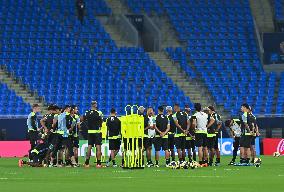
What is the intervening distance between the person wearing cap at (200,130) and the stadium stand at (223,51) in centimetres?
2011

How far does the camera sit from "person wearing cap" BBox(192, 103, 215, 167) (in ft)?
107

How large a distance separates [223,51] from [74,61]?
9.69m

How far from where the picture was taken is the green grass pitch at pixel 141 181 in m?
20.2

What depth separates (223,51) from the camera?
5844cm

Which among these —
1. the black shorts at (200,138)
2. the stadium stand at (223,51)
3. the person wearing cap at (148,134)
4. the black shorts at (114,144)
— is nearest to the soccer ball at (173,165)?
the black shorts at (200,138)

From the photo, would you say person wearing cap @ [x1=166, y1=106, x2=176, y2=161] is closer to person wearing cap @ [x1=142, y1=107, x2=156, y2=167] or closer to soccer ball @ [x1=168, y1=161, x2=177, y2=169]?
person wearing cap @ [x1=142, y1=107, x2=156, y2=167]

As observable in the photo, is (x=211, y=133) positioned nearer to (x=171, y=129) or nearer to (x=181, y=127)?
(x=181, y=127)

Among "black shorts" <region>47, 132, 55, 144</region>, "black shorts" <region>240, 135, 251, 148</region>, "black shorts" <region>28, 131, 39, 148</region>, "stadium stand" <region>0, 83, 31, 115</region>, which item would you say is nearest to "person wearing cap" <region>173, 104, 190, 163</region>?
"black shorts" <region>240, 135, 251, 148</region>

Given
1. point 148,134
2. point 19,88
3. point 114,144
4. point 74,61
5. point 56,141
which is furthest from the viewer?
point 74,61

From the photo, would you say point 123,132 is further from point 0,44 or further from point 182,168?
point 0,44

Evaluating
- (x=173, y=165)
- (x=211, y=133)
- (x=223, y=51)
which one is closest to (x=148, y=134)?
(x=211, y=133)

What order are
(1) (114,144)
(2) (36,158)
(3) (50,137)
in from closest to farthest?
(2) (36,158) < (3) (50,137) < (1) (114,144)

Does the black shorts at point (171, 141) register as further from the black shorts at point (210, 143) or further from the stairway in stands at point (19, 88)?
the stairway in stands at point (19, 88)

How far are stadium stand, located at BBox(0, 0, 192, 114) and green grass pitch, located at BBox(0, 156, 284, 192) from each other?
25653 mm
